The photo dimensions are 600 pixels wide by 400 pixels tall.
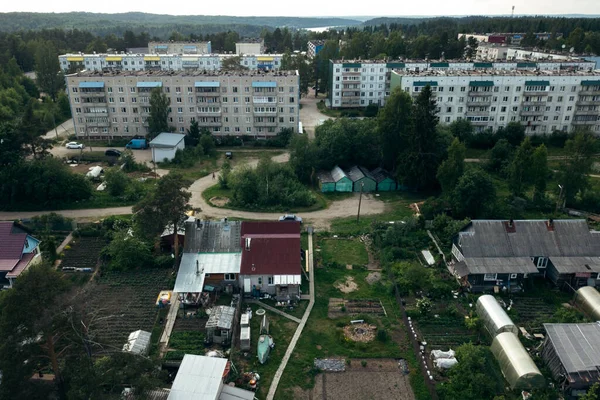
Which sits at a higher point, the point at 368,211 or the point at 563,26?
the point at 563,26

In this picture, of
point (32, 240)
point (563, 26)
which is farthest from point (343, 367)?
point (563, 26)

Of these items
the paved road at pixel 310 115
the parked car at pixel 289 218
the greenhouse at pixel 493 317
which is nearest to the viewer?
the greenhouse at pixel 493 317

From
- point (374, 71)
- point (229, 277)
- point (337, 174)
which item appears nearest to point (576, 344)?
point (229, 277)

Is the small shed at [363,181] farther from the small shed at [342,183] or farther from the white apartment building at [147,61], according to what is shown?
the white apartment building at [147,61]

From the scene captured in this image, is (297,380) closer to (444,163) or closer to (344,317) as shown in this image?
(344,317)

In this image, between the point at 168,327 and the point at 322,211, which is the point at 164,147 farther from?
the point at 168,327

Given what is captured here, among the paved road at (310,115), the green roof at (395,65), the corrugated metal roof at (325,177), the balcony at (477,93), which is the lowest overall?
the corrugated metal roof at (325,177)

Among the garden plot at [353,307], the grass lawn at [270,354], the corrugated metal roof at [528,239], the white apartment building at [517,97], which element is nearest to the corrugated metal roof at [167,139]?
A: the white apartment building at [517,97]
